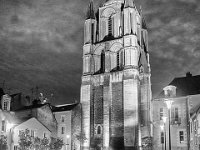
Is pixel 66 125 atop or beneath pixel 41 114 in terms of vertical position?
beneath

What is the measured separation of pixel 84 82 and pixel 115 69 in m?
6.29

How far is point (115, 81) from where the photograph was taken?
5703cm

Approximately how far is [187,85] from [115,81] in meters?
12.4

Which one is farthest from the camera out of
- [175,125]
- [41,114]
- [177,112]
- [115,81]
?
[115,81]

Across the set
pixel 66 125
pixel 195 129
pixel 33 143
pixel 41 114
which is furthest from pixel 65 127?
pixel 195 129

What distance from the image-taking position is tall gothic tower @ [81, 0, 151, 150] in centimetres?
5388

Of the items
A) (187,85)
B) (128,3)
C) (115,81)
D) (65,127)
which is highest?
(128,3)

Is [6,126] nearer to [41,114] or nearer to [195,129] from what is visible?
[41,114]

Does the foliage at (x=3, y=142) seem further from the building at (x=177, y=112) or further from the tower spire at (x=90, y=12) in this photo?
the tower spire at (x=90, y=12)

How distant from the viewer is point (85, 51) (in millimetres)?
62188

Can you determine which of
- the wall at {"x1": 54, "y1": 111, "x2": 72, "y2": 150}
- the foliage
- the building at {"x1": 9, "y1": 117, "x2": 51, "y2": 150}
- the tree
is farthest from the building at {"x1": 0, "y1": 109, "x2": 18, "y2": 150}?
the wall at {"x1": 54, "y1": 111, "x2": 72, "y2": 150}

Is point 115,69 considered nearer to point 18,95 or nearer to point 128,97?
point 128,97

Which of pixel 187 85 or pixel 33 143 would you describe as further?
pixel 187 85

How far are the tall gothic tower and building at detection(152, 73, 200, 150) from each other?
2.89 m
